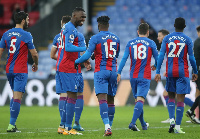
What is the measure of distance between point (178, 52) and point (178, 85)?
628mm

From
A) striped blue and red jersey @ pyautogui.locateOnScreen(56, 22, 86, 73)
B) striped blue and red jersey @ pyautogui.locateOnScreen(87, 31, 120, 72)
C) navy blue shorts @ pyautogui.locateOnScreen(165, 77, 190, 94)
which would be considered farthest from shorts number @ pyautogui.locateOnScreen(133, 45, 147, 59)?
striped blue and red jersey @ pyautogui.locateOnScreen(56, 22, 86, 73)

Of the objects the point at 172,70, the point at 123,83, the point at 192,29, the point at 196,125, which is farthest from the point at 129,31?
the point at 172,70

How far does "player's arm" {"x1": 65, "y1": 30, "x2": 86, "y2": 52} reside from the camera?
28.9ft

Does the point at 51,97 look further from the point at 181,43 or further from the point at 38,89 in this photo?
the point at 181,43

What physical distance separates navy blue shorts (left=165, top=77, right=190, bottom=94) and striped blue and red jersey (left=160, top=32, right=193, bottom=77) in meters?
0.09

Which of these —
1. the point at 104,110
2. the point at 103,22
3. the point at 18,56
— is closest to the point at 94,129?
the point at 104,110

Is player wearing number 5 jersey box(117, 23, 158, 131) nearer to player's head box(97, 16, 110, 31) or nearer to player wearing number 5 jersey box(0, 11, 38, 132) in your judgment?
player's head box(97, 16, 110, 31)

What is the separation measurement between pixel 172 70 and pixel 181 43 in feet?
1.76

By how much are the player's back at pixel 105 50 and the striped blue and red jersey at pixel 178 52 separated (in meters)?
1.15

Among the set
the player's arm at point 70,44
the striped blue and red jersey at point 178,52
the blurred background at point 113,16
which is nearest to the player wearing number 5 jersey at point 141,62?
the striped blue and red jersey at point 178,52

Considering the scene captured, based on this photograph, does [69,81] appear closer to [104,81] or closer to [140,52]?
[104,81]

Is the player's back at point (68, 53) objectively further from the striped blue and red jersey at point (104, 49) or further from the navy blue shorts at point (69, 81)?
the striped blue and red jersey at point (104, 49)

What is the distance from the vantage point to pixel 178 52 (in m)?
9.60

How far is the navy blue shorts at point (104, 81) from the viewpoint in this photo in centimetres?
904
